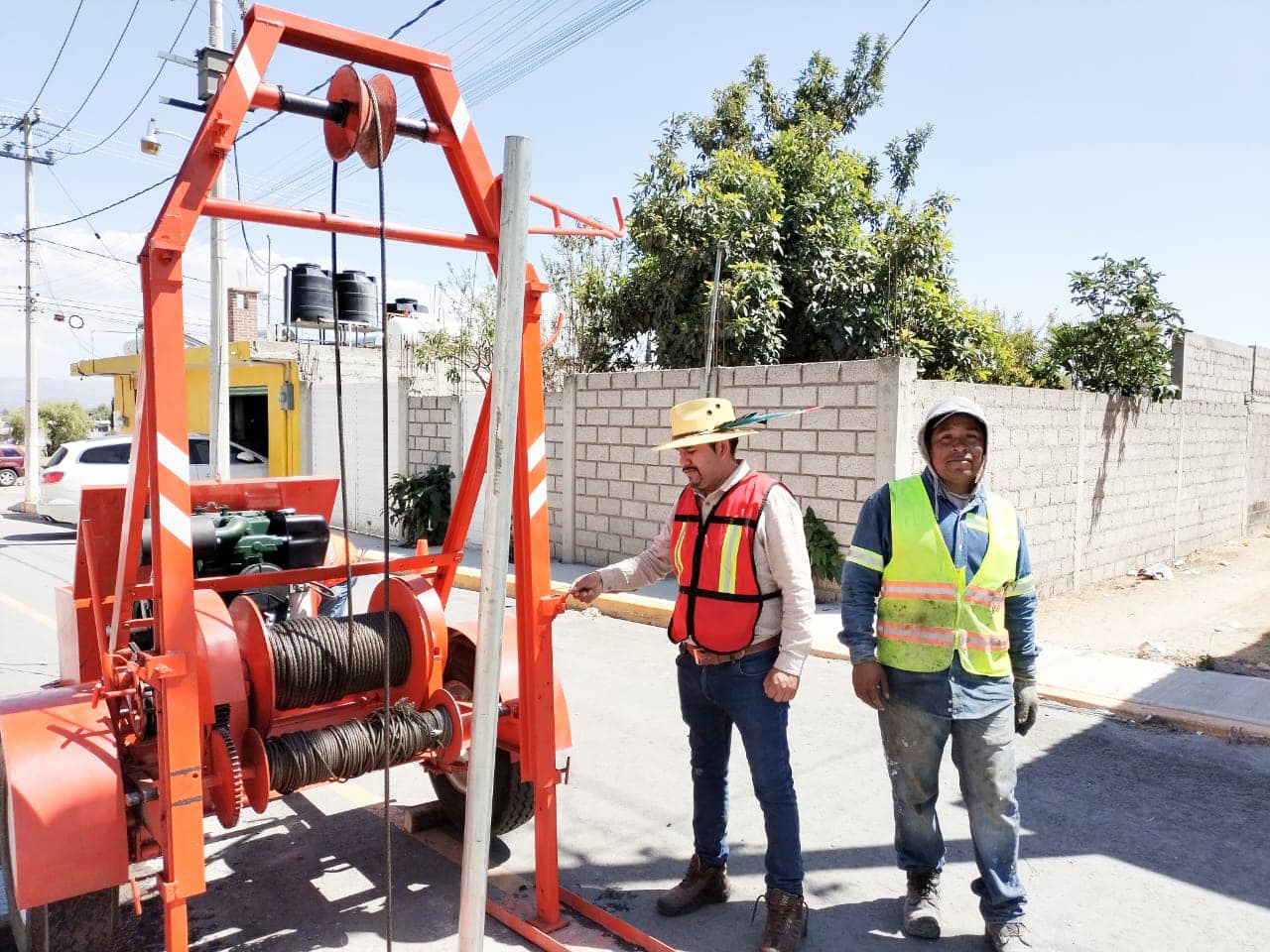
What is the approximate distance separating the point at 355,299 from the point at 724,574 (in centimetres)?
221

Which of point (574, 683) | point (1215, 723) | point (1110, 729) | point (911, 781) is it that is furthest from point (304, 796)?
point (1215, 723)

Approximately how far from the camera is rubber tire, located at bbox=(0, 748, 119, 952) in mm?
3068

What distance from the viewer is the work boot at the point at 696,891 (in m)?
3.68

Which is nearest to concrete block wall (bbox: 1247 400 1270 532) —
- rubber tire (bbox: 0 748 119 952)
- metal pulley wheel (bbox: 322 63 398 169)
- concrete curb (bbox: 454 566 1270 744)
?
concrete curb (bbox: 454 566 1270 744)

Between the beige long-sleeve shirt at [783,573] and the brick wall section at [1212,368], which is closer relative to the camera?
the beige long-sleeve shirt at [783,573]

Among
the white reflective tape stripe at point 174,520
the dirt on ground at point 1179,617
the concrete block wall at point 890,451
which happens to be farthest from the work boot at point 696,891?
the dirt on ground at point 1179,617

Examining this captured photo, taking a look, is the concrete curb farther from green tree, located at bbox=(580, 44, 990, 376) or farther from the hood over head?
green tree, located at bbox=(580, 44, 990, 376)

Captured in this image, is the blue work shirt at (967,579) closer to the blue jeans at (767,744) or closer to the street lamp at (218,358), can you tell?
the blue jeans at (767,744)

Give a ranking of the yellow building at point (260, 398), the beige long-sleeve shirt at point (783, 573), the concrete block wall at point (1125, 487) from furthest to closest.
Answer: the yellow building at point (260, 398), the concrete block wall at point (1125, 487), the beige long-sleeve shirt at point (783, 573)

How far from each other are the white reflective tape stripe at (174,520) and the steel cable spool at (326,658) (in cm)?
72

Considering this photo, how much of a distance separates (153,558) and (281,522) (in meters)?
1.78

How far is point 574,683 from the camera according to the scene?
6.98 metres

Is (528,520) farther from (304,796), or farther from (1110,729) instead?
(1110,729)

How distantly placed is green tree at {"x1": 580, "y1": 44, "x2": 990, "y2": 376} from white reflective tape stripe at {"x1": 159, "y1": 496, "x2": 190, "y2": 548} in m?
9.54
